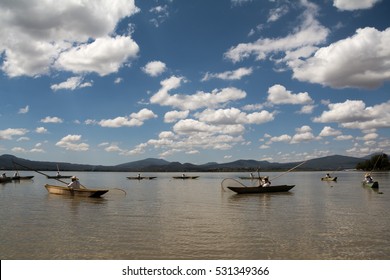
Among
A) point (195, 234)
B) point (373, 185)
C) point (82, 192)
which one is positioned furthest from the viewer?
point (373, 185)

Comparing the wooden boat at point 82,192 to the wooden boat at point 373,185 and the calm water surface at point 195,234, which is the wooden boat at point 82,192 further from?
the wooden boat at point 373,185

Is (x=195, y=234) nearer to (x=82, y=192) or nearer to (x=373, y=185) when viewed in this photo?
(x=82, y=192)

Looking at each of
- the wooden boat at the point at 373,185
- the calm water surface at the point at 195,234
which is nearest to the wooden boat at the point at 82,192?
the calm water surface at the point at 195,234

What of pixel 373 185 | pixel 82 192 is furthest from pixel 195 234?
pixel 373 185

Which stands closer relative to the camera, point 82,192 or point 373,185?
point 82,192

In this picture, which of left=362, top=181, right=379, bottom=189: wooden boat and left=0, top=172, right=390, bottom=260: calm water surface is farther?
left=362, top=181, right=379, bottom=189: wooden boat

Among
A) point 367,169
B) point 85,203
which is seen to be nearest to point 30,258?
point 85,203

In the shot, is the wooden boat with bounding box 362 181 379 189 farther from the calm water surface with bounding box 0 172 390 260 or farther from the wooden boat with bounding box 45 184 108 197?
the wooden boat with bounding box 45 184 108 197

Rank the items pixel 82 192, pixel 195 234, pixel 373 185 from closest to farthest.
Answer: pixel 195 234, pixel 82 192, pixel 373 185

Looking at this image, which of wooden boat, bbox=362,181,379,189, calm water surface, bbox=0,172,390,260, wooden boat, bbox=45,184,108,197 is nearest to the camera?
calm water surface, bbox=0,172,390,260

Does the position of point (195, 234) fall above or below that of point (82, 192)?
below

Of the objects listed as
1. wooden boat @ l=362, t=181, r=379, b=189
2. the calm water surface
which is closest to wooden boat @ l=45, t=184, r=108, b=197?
the calm water surface

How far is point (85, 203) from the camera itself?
32.1 m

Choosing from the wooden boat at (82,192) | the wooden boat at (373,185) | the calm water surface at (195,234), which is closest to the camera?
the calm water surface at (195,234)
